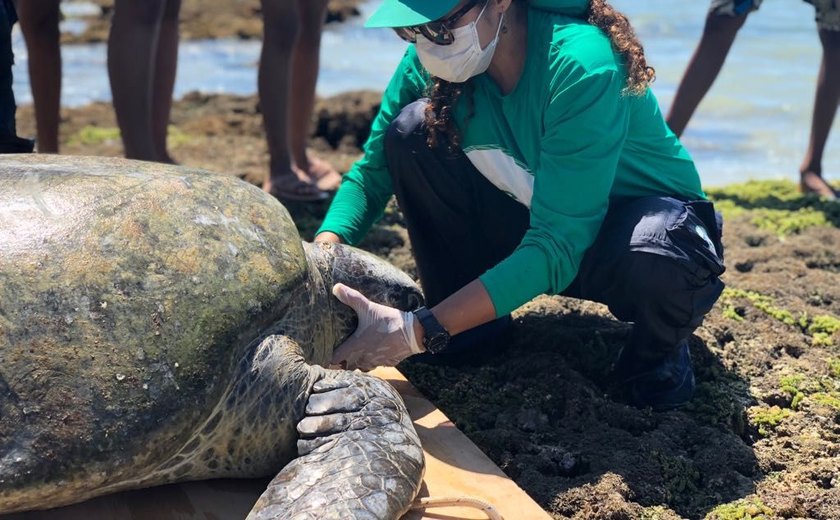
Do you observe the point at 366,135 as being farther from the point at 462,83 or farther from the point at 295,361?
the point at 295,361

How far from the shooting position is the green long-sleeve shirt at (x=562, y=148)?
190 cm

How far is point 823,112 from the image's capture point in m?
4.01

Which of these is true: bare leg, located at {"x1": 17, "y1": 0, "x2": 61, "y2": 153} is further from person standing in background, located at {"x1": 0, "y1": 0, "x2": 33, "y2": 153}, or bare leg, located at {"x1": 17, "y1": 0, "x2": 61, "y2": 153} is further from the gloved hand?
the gloved hand

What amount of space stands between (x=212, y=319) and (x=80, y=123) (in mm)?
3498

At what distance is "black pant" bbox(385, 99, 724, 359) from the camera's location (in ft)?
6.62

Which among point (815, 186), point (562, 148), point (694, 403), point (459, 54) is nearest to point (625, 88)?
point (562, 148)

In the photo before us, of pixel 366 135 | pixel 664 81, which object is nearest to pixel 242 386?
pixel 366 135

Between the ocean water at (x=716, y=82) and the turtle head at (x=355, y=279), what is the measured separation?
7.21 feet

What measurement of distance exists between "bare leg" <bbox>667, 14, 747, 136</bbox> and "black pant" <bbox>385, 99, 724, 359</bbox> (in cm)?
170

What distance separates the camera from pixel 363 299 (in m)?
2.03

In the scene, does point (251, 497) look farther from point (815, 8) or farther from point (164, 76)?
point (815, 8)

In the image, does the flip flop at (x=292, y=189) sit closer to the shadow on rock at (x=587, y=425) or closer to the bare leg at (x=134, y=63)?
the bare leg at (x=134, y=63)

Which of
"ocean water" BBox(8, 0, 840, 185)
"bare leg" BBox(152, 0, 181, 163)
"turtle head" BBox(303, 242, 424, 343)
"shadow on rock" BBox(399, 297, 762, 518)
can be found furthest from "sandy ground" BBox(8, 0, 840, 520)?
"ocean water" BBox(8, 0, 840, 185)

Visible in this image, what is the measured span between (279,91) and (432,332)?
5.75ft
